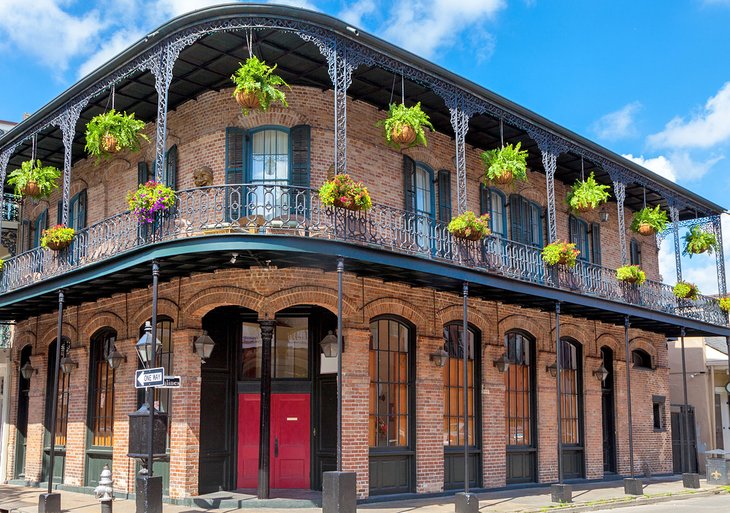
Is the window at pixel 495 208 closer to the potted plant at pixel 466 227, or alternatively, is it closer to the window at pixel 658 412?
the potted plant at pixel 466 227

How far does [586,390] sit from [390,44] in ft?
34.6

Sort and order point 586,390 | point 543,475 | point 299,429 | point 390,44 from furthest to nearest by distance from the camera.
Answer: point 586,390 → point 543,475 → point 299,429 → point 390,44

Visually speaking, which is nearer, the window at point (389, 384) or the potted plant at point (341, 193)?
the potted plant at point (341, 193)

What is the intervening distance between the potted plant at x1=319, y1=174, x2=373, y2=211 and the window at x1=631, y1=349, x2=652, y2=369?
12.9 meters

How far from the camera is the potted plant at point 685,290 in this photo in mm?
20609

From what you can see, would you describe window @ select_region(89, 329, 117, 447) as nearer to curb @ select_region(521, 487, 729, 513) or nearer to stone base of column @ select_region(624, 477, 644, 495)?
curb @ select_region(521, 487, 729, 513)

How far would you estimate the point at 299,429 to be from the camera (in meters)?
14.6

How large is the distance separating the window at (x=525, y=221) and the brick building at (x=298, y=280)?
0.33ft

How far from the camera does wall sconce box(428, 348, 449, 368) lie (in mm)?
15539

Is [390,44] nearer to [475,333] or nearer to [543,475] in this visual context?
[475,333]

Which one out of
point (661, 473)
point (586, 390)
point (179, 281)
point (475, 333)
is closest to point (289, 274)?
point (179, 281)

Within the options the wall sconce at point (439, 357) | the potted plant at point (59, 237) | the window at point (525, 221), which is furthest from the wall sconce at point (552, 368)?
the potted plant at point (59, 237)

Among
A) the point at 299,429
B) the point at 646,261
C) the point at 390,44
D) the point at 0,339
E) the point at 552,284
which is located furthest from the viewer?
the point at 646,261

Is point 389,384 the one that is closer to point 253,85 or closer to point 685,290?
point 253,85
